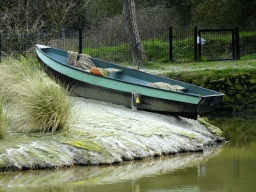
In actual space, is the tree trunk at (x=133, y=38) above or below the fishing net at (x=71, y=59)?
above

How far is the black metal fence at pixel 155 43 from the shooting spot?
1484 cm

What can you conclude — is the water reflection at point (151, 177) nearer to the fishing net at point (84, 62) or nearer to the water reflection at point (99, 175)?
the water reflection at point (99, 175)

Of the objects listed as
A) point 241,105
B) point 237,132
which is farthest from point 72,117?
point 241,105

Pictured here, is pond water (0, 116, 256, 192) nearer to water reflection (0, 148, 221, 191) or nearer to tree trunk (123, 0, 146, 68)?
water reflection (0, 148, 221, 191)

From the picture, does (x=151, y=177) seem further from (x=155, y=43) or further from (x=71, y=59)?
(x=155, y=43)

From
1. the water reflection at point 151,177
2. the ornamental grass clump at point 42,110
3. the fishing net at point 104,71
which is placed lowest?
the water reflection at point 151,177

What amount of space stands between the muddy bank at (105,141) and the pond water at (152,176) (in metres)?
0.16

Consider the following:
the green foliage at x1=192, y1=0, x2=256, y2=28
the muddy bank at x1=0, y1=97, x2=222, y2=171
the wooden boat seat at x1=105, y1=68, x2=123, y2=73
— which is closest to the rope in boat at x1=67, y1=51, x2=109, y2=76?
the wooden boat seat at x1=105, y1=68, x2=123, y2=73

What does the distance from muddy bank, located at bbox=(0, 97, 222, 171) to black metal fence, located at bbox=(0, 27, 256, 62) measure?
→ 272 inches

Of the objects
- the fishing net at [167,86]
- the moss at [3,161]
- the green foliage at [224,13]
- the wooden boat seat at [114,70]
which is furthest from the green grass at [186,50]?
the moss at [3,161]

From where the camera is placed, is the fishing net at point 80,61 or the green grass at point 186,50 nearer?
the fishing net at point 80,61

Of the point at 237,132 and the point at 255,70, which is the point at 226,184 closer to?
the point at 237,132

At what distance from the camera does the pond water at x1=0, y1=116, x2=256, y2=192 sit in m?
5.20

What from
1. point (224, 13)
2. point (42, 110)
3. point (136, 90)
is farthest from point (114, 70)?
point (224, 13)
